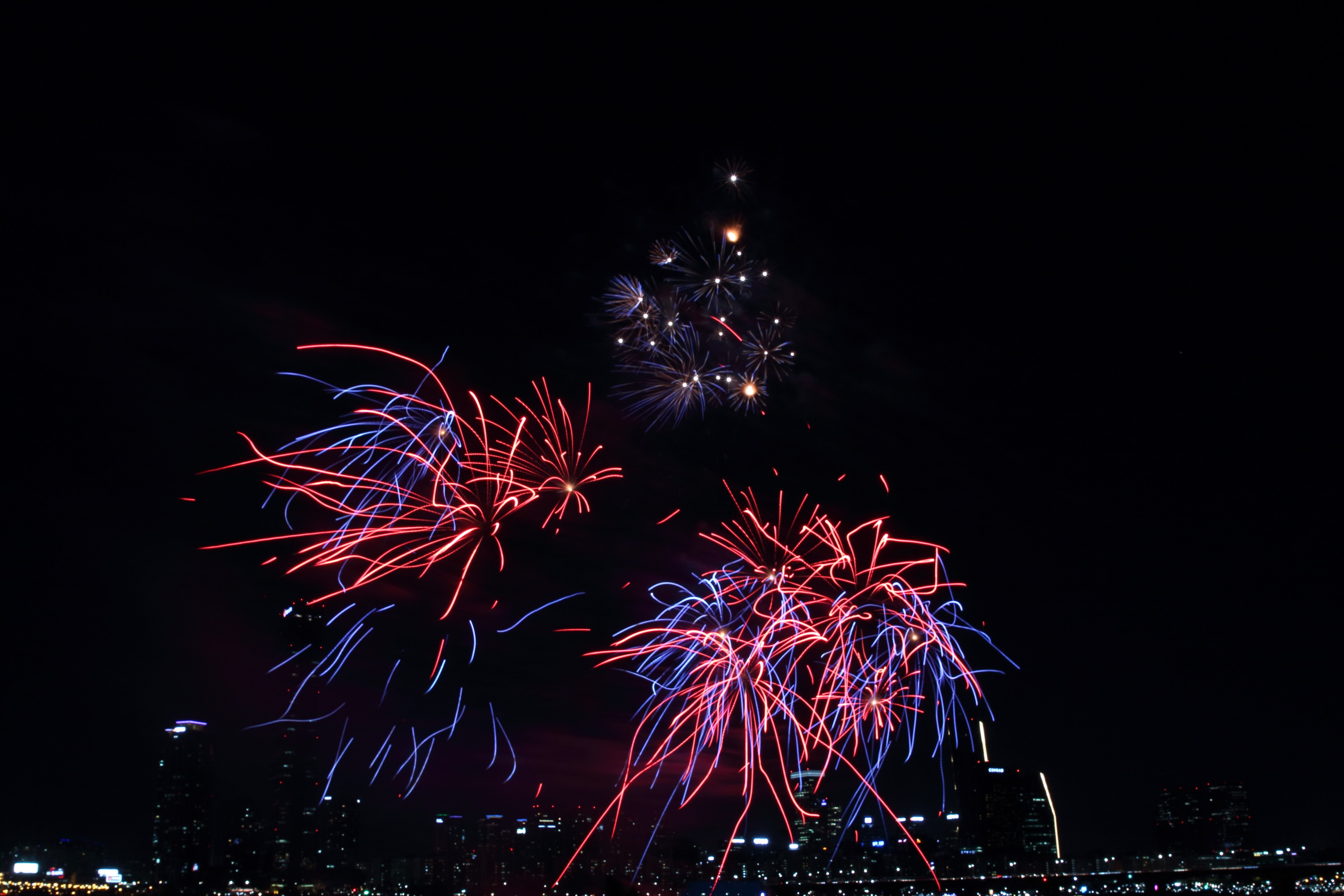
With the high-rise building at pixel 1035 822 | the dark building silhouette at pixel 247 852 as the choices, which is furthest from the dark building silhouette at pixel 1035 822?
the dark building silhouette at pixel 247 852

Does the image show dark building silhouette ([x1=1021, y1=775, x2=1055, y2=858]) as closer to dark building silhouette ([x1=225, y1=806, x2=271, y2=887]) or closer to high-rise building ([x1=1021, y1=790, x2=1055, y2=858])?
high-rise building ([x1=1021, y1=790, x2=1055, y2=858])

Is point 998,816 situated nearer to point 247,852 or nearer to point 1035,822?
point 1035,822

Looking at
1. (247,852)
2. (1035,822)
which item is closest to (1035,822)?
(1035,822)

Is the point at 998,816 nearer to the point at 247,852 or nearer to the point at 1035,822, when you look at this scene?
the point at 1035,822

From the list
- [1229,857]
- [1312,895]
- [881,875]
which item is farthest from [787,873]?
[1312,895]

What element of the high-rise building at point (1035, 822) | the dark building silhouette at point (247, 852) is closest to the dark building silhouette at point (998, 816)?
the high-rise building at point (1035, 822)

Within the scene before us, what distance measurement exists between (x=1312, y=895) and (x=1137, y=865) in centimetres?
2288

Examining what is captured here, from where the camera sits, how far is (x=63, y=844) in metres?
142

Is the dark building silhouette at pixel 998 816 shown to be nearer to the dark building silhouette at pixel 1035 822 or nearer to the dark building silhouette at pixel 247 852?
the dark building silhouette at pixel 1035 822

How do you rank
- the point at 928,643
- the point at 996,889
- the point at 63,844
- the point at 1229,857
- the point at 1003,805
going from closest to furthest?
the point at 928,643, the point at 996,889, the point at 1229,857, the point at 1003,805, the point at 63,844

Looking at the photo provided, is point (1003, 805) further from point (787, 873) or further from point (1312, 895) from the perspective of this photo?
point (1312, 895)

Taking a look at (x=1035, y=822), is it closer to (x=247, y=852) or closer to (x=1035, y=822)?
(x=1035, y=822)

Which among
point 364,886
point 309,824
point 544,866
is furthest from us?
point 309,824

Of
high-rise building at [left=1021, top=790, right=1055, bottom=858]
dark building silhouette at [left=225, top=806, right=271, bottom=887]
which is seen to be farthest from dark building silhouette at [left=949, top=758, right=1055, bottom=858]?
dark building silhouette at [left=225, top=806, right=271, bottom=887]
